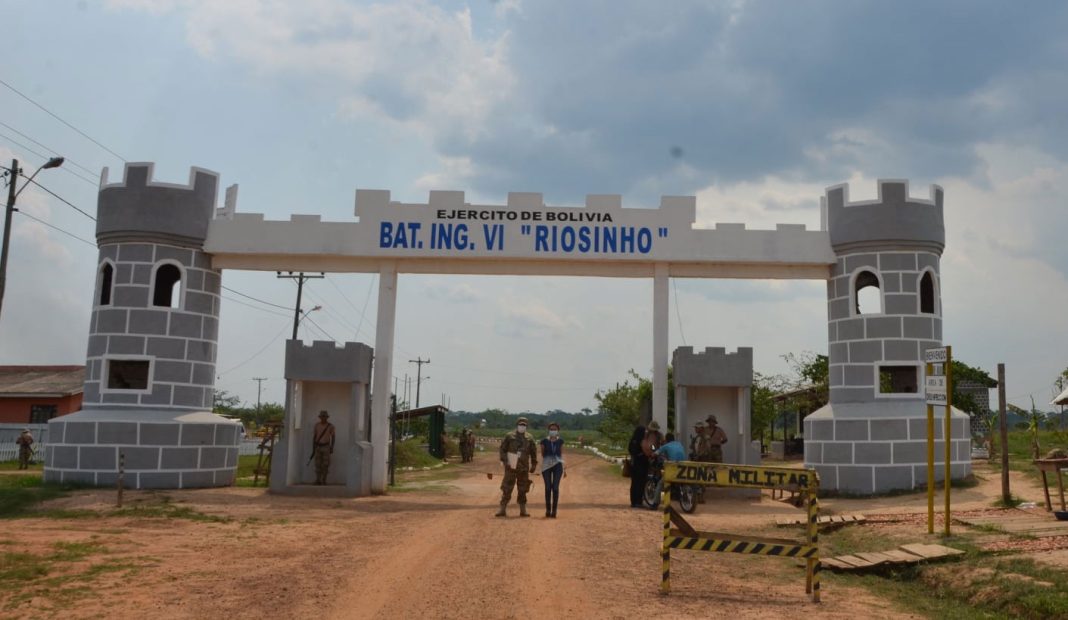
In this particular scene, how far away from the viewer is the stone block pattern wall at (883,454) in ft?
55.9

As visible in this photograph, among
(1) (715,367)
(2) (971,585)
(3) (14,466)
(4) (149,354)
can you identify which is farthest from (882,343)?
(3) (14,466)

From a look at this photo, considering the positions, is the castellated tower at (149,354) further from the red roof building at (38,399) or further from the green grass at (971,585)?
the red roof building at (38,399)

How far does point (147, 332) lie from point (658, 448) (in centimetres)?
1170

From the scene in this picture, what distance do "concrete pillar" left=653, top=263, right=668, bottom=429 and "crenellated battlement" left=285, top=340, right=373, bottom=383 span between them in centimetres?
666

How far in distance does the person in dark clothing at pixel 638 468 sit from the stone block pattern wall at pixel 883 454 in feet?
13.8

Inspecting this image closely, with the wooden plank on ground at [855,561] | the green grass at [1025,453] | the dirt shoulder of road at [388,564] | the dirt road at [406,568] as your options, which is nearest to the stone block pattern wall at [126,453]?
the dirt shoulder of road at [388,564]

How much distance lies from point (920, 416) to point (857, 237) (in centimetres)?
408

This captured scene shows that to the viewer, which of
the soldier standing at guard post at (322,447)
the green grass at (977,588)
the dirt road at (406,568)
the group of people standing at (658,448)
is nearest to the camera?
the green grass at (977,588)

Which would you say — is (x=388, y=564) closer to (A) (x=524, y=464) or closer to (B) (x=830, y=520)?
(A) (x=524, y=464)

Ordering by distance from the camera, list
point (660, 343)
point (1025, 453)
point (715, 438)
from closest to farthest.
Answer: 1. point (715, 438)
2. point (660, 343)
3. point (1025, 453)

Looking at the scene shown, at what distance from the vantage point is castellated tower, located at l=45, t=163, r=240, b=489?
1795 cm

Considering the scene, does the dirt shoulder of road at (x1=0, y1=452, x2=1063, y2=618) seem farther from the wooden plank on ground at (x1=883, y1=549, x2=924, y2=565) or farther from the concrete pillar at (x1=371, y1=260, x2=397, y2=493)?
the concrete pillar at (x1=371, y1=260, x2=397, y2=493)

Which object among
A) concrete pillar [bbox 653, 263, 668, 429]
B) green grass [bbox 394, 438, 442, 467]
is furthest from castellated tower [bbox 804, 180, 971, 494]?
green grass [bbox 394, 438, 442, 467]

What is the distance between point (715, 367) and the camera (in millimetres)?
18781
